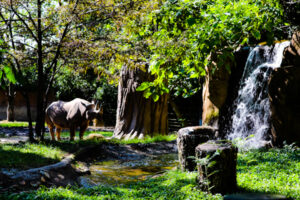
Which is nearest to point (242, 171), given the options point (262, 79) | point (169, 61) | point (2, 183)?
point (169, 61)

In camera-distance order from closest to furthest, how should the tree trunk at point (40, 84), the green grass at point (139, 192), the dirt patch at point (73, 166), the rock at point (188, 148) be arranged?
1. the green grass at point (139, 192)
2. the dirt patch at point (73, 166)
3. the rock at point (188, 148)
4. the tree trunk at point (40, 84)

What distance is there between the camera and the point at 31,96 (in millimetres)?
28391

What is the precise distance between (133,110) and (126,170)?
5.44 meters

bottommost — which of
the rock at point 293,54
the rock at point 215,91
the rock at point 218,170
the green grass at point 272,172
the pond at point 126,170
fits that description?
the pond at point 126,170

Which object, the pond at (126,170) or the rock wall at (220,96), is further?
the rock wall at (220,96)

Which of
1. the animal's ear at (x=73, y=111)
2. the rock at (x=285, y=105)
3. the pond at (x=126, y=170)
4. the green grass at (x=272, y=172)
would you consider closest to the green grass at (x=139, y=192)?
A: the green grass at (x=272, y=172)

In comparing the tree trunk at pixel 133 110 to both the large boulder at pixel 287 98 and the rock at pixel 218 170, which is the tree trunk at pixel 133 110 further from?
the rock at pixel 218 170

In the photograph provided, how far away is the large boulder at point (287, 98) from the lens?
27.5 ft

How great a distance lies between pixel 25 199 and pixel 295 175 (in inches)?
170

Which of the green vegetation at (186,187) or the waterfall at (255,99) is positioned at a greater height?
the waterfall at (255,99)

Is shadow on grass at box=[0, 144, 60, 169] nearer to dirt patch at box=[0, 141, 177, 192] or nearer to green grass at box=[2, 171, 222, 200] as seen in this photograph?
dirt patch at box=[0, 141, 177, 192]

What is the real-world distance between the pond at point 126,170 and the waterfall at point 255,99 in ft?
8.40

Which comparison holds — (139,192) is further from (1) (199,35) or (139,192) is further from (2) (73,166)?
(1) (199,35)

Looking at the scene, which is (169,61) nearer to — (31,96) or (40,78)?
(40,78)
